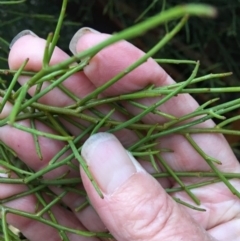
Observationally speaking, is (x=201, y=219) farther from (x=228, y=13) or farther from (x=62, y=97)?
(x=228, y=13)

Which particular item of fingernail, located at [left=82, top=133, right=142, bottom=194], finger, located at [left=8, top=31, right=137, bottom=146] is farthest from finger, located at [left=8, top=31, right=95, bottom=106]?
fingernail, located at [left=82, top=133, right=142, bottom=194]

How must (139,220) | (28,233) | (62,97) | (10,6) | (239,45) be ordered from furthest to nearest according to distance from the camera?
(239,45) < (10,6) < (28,233) < (62,97) < (139,220)

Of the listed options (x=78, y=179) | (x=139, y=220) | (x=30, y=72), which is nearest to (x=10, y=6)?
(x=30, y=72)

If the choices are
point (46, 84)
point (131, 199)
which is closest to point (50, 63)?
point (46, 84)

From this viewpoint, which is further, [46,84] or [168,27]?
[168,27]

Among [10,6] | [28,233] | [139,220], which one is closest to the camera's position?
[139,220]

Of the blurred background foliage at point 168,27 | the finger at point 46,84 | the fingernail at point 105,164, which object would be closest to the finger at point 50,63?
the finger at point 46,84

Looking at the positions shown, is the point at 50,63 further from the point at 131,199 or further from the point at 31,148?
the point at 131,199
